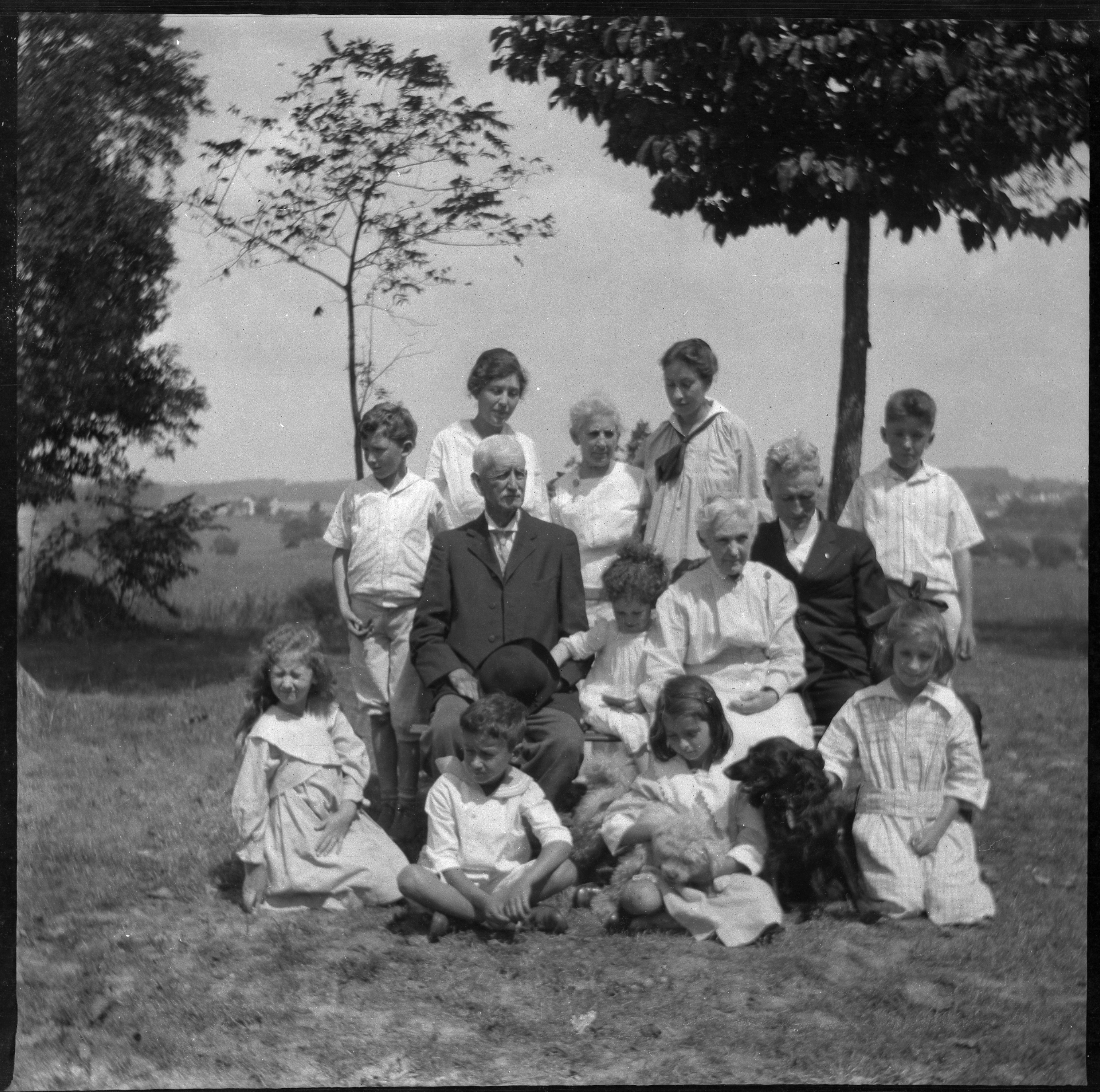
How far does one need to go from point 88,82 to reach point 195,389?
1.30 meters

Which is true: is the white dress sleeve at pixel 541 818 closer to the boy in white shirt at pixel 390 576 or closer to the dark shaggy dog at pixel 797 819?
the dark shaggy dog at pixel 797 819

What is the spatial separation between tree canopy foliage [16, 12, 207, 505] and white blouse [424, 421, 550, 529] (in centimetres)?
103

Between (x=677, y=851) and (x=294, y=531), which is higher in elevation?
(x=294, y=531)

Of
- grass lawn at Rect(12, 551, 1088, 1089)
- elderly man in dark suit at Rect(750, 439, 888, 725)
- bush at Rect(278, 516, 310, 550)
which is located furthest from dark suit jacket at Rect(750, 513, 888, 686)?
bush at Rect(278, 516, 310, 550)

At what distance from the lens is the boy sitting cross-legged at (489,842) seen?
175 inches

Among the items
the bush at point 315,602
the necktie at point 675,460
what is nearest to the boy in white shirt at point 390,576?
the necktie at point 675,460

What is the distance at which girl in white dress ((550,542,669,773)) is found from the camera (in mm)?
5062

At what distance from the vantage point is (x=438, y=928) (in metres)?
4.46

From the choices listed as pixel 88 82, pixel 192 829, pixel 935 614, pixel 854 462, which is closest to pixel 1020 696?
pixel 854 462

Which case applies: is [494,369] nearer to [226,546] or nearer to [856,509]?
[856,509]

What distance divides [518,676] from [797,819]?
1.17 metres

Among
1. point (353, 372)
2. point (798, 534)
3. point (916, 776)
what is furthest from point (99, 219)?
point (916, 776)

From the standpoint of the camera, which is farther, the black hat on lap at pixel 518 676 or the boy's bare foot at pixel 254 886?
the black hat on lap at pixel 518 676

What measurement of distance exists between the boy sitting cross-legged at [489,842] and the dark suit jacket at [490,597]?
431mm
